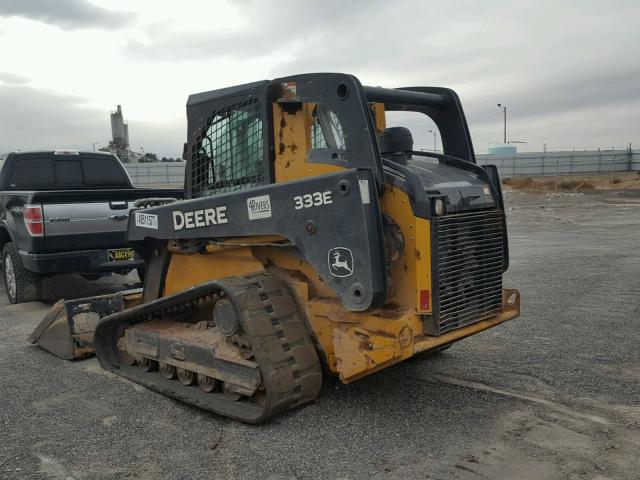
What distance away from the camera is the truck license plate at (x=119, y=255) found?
777 cm

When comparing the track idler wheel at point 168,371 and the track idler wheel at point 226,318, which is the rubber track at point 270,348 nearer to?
the track idler wheel at point 226,318

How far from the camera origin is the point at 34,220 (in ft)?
24.3

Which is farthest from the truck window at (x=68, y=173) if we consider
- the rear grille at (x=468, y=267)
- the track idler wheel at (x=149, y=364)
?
the rear grille at (x=468, y=267)

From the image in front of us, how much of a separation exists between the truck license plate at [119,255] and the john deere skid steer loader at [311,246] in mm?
2735

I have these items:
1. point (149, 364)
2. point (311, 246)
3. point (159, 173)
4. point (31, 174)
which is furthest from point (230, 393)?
point (159, 173)

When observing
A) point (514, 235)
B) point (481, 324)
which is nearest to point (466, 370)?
point (481, 324)

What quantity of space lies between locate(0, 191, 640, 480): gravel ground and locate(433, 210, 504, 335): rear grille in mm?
665

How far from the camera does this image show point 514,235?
51.9ft

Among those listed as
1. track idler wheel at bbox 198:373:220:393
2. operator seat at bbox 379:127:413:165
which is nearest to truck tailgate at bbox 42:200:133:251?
track idler wheel at bbox 198:373:220:393

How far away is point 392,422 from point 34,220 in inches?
209

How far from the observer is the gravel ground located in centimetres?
346

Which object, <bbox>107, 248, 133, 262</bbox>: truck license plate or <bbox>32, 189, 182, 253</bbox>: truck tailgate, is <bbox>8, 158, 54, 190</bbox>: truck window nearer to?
<bbox>32, 189, 182, 253</bbox>: truck tailgate

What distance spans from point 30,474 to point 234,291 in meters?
1.55

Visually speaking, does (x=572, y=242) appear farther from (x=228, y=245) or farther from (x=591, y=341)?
(x=228, y=245)
